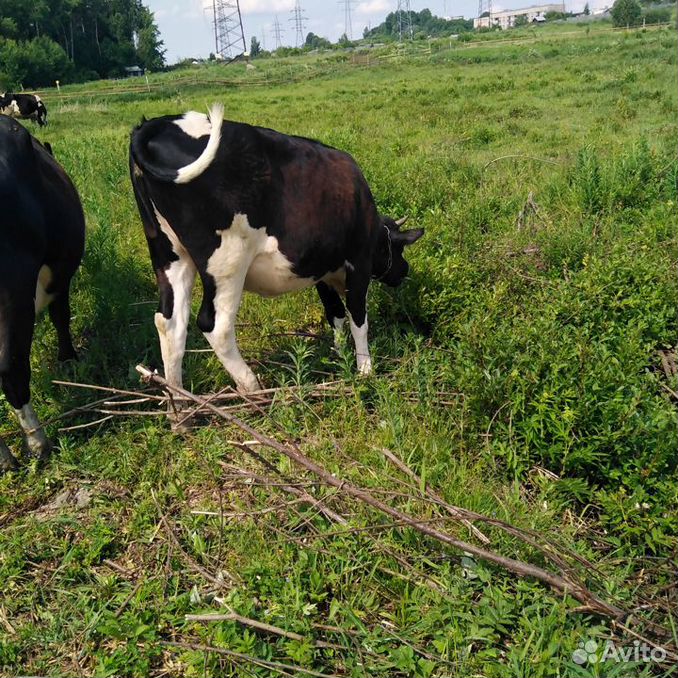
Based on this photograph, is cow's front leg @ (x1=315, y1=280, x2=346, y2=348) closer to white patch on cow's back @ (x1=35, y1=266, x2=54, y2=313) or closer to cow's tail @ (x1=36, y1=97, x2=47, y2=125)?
white patch on cow's back @ (x1=35, y1=266, x2=54, y2=313)

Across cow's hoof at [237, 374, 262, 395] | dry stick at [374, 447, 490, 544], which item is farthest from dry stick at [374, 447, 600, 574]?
cow's hoof at [237, 374, 262, 395]

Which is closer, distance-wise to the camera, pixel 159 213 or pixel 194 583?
pixel 194 583

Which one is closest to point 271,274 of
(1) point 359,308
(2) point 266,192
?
(2) point 266,192

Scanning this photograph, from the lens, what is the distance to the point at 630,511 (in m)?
2.90

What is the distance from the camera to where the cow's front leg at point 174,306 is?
3.95 meters

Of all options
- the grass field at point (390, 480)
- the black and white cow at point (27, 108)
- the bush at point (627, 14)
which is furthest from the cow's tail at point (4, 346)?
the bush at point (627, 14)

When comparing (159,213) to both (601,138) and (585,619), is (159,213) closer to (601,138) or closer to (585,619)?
(585,619)

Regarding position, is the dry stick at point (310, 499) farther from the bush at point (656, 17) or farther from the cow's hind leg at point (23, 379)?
the bush at point (656, 17)

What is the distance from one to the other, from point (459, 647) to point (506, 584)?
0.35 meters

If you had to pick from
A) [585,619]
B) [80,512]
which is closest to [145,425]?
[80,512]

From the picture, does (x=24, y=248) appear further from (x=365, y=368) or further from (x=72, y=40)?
(x=72, y=40)

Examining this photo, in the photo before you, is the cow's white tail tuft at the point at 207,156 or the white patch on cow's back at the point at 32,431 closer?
the cow's white tail tuft at the point at 207,156

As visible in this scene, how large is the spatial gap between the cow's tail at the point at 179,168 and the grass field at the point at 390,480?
3.81 ft

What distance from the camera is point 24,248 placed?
350 centimetres
